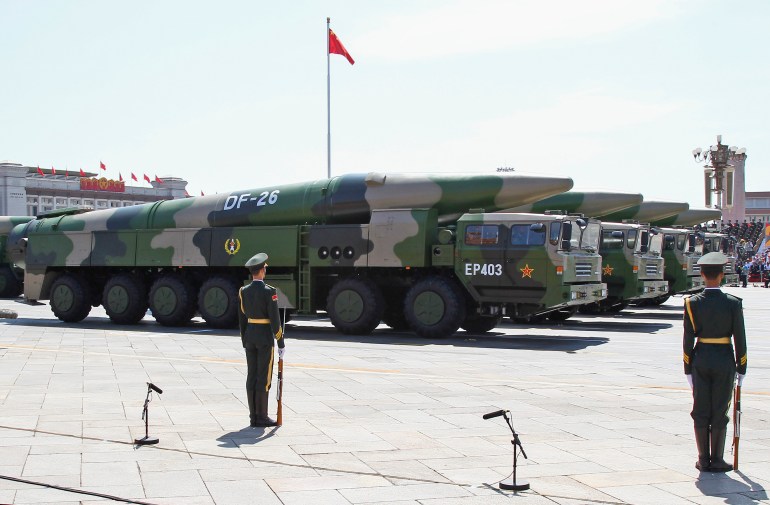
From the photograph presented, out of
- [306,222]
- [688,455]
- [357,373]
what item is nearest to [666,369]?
[357,373]

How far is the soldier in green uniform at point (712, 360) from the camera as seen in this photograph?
22.9ft

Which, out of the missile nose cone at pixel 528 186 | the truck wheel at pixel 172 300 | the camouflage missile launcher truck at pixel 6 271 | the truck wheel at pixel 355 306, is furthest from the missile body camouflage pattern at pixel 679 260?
the camouflage missile launcher truck at pixel 6 271

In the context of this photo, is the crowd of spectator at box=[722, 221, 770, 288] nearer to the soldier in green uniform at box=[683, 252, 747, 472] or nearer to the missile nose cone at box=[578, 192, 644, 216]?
the missile nose cone at box=[578, 192, 644, 216]

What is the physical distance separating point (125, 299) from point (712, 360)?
56.2 feet

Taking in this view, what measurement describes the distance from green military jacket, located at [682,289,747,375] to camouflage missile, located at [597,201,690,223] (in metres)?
21.3

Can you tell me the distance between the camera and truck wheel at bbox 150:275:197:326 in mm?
21047

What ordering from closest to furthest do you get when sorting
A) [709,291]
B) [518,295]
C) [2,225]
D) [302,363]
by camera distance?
1. [709,291]
2. [302,363]
3. [518,295]
4. [2,225]

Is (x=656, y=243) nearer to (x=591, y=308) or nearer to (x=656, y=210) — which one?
(x=591, y=308)

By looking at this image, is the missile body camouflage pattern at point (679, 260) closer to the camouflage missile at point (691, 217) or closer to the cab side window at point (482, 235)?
the camouflage missile at point (691, 217)

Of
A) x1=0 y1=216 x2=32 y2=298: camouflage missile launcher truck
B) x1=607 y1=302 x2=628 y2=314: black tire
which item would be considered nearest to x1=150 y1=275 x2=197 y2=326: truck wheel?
x1=607 y1=302 x2=628 y2=314: black tire

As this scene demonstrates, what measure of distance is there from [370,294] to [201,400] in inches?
339

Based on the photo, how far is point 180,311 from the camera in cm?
2102

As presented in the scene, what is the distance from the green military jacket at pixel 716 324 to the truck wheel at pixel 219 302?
1405 centimetres

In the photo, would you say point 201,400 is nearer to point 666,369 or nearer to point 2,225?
point 666,369
